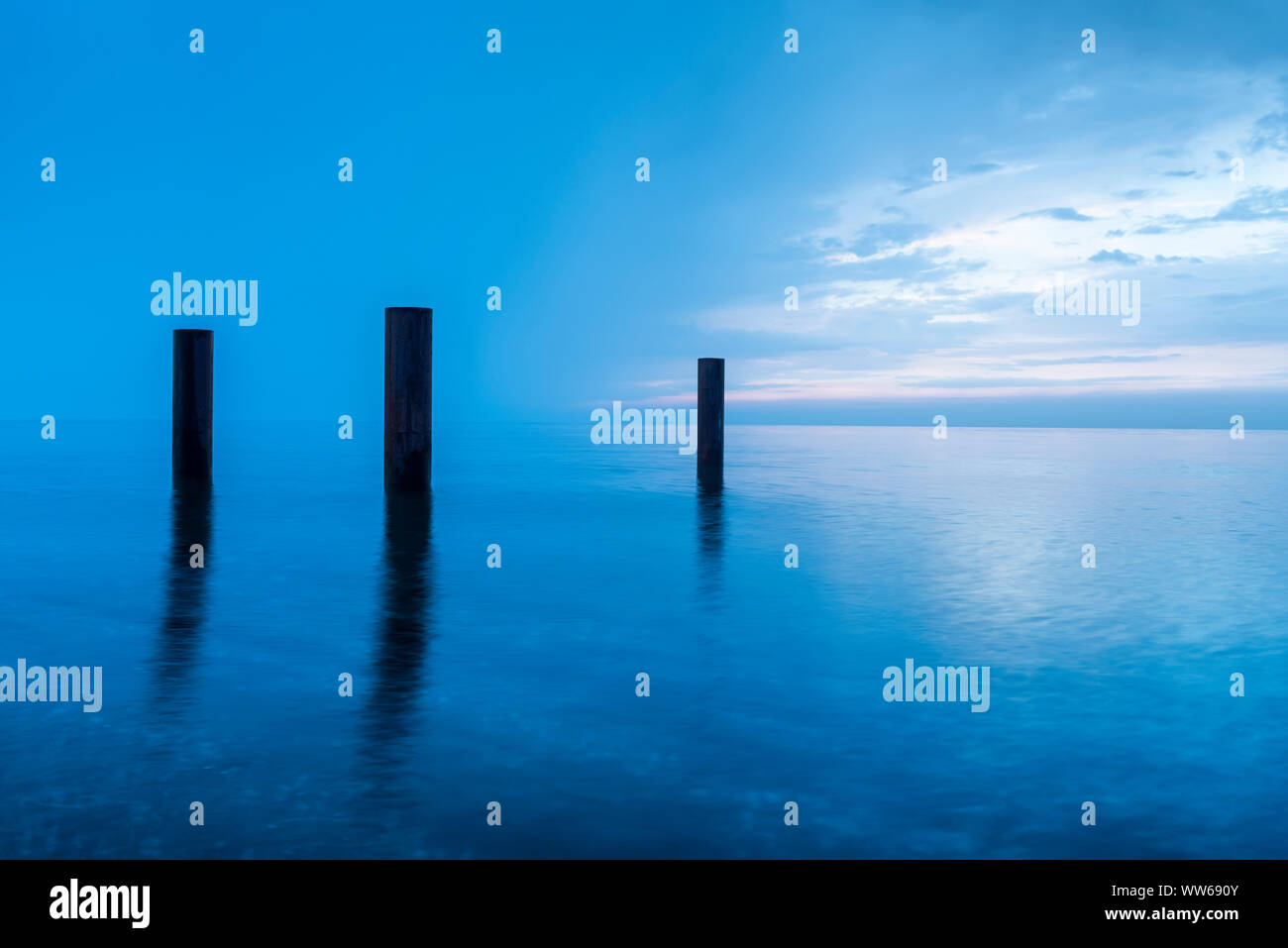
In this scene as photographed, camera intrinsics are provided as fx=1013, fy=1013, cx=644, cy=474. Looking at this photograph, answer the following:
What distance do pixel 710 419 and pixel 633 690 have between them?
15.7 m

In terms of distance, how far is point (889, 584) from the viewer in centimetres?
1255

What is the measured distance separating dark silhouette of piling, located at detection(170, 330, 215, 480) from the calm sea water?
2.21 m

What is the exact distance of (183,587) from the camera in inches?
452

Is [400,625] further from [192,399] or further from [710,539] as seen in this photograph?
[192,399]


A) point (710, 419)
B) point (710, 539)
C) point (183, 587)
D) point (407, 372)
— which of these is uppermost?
point (407, 372)

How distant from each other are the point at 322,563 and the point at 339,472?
19.2 metres

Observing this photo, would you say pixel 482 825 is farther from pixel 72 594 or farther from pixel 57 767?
pixel 72 594

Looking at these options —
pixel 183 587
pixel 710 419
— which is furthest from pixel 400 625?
pixel 710 419

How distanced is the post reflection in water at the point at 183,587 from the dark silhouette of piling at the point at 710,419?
10.0 m

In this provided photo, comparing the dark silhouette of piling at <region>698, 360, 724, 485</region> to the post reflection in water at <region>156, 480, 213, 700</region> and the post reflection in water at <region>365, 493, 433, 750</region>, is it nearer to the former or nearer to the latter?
the post reflection in water at <region>365, 493, 433, 750</region>

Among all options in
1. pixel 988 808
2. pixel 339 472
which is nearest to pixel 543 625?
pixel 988 808

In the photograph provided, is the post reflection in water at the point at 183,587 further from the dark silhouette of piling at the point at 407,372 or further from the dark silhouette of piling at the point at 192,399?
the dark silhouette of piling at the point at 407,372
